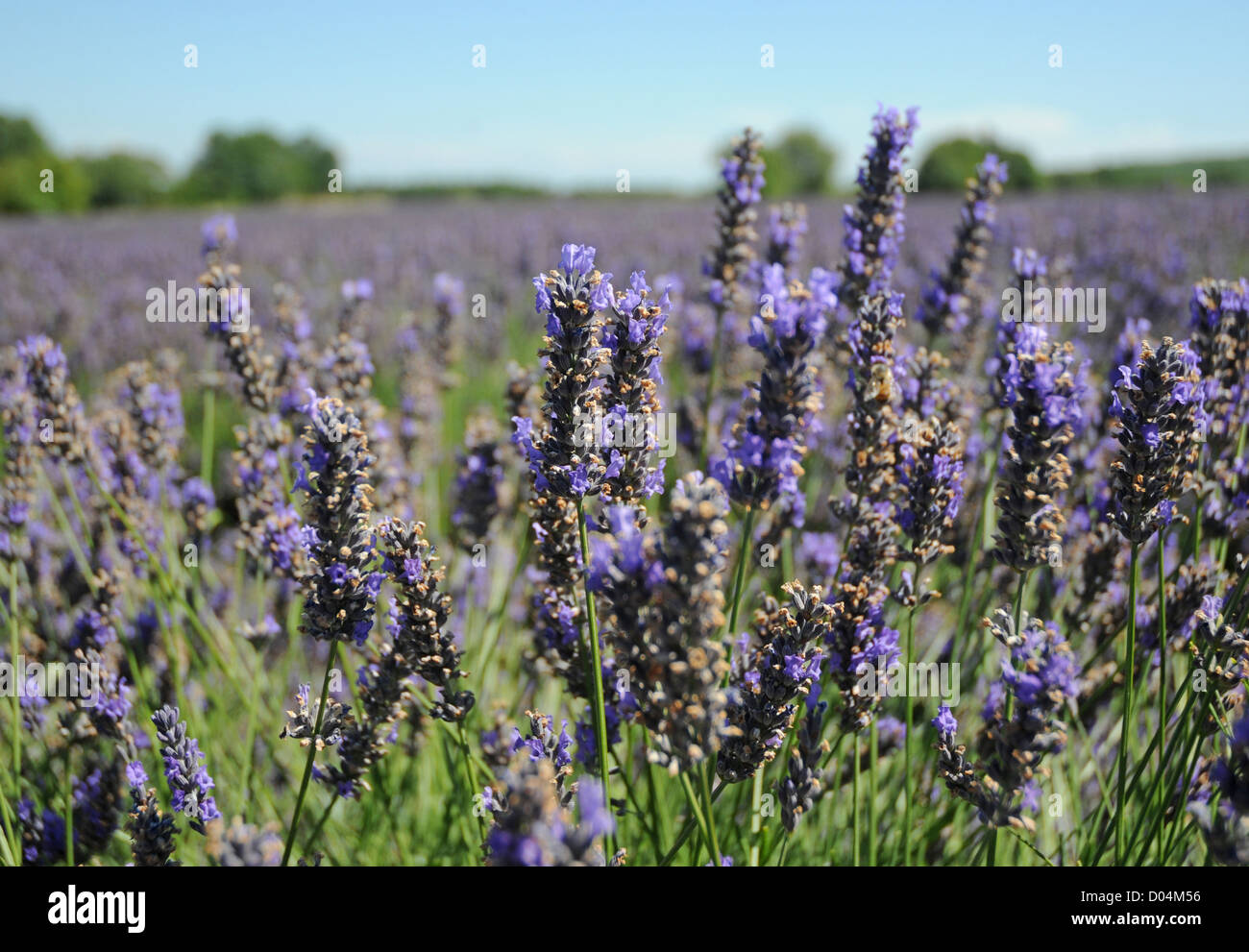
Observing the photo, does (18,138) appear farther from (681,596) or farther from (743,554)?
(681,596)

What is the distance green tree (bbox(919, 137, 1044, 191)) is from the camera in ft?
89.1

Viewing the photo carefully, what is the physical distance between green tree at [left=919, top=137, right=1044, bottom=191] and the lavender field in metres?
27.7

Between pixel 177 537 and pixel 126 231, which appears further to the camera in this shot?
pixel 126 231

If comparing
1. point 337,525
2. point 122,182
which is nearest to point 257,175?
point 122,182

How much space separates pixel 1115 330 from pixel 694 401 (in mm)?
4040

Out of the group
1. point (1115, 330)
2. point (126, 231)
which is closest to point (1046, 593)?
point (1115, 330)

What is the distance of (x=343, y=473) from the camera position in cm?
135

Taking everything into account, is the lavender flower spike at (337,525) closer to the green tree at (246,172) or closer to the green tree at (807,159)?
the green tree at (246,172)

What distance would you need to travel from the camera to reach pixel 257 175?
34062 mm

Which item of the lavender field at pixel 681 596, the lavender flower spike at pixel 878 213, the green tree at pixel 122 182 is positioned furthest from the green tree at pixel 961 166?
the green tree at pixel 122 182

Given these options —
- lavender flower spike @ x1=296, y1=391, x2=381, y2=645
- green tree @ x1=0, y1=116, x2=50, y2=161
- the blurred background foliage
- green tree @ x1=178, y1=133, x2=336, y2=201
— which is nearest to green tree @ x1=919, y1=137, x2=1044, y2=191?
the blurred background foliage

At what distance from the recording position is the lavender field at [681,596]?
4.21 ft

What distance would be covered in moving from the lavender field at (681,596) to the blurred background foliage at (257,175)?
18.7m
